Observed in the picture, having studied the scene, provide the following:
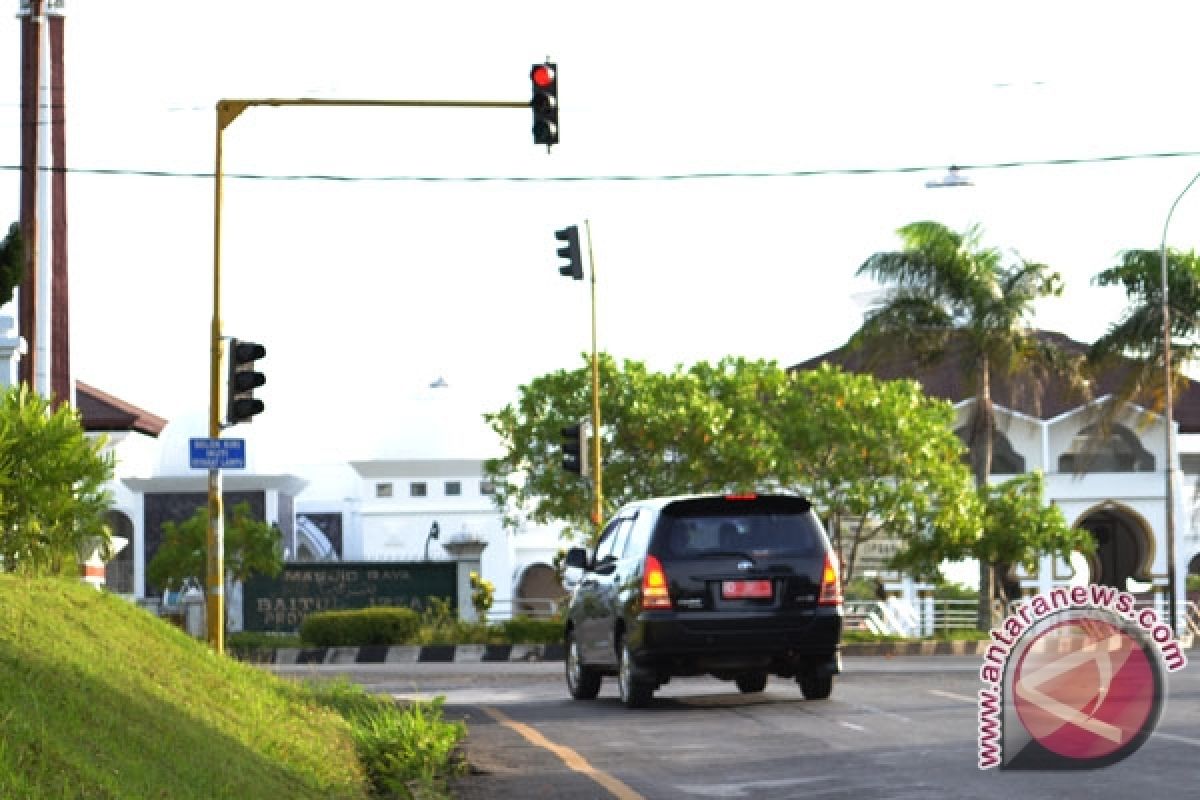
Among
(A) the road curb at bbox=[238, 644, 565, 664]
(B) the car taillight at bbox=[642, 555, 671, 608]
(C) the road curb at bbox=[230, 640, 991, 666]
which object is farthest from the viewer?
(A) the road curb at bbox=[238, 644, 565, 664]

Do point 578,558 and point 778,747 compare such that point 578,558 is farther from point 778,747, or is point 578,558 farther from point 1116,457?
point 1116,457

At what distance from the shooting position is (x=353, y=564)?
45.4 meters

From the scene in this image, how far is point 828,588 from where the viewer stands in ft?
57.9

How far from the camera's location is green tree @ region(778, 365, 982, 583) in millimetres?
45781

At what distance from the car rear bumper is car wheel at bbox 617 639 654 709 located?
0.89 ft

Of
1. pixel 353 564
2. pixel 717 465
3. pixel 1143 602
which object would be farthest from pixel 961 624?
pixel 353 564

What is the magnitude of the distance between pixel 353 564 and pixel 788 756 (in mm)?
32783

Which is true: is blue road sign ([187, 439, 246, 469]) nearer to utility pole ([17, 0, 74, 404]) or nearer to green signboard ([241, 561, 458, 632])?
utility pole ([17, 0, 74, 404])

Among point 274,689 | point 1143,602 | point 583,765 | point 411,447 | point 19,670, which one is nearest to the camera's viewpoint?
point 19,670

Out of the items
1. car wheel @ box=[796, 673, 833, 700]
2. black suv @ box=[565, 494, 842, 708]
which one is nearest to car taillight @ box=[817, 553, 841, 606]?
black suv @ box=[565, 494, 842, 708]

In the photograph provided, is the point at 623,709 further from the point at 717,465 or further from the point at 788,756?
the point at 717,465

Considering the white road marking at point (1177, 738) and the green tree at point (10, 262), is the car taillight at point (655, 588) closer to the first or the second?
the white road marking at point (1177, 738)

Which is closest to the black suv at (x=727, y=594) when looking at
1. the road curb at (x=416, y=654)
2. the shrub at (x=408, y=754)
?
the shrub at (x=408, y=754)
